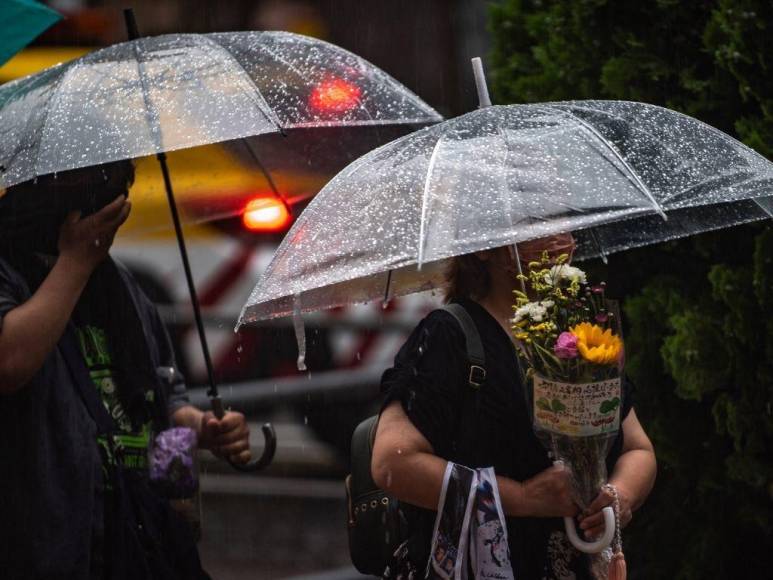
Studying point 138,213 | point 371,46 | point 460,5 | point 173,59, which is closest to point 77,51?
point 371,46

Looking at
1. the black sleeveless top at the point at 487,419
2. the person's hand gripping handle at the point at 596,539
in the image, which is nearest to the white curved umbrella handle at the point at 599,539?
the person's hand gripping handle at the point at 596,539

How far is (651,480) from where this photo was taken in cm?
323

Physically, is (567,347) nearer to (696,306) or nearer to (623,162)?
(623,162)

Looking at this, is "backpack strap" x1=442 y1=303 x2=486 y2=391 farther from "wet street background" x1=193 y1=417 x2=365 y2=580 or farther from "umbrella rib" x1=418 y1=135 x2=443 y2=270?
"wet street background" x1=193 y1=417 x2=365 y2=580

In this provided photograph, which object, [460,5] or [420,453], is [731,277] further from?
[460,5]

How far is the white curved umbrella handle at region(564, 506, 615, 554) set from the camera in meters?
2.94

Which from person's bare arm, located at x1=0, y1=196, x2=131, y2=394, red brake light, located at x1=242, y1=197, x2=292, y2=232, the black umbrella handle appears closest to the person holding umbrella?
person's bare arm, located at x1=0, y1=196, x2=131, y2=394

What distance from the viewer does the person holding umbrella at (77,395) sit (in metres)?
3.44

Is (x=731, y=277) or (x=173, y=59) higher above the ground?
(x=173, y=59)

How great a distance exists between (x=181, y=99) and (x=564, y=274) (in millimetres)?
1344

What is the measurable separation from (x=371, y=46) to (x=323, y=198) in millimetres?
6854

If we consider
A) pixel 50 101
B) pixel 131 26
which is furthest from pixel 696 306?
pixel 50 101

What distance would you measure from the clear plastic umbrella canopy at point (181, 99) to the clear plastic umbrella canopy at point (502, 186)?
52 centimetres

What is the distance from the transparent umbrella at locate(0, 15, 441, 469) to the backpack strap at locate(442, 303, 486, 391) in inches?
32.9
